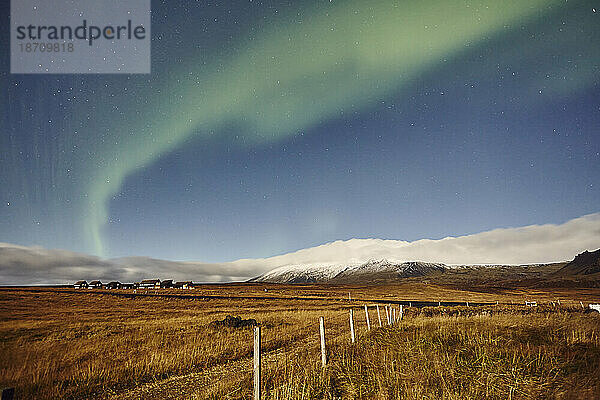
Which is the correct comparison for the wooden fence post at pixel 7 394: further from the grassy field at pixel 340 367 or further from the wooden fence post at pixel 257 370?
the grassy field at pixel 340 367

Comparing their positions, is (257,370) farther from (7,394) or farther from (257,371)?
(7,394)

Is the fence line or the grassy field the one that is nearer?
the fence line

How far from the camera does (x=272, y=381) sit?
33.4ft

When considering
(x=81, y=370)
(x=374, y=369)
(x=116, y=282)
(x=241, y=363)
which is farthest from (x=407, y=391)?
(x=116, y=282)

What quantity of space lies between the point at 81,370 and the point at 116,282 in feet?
584

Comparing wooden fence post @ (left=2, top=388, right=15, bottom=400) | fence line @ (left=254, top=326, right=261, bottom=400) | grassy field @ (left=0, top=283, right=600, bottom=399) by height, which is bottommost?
grassy field @ (left=0, top=283, right=600, bottom=399)

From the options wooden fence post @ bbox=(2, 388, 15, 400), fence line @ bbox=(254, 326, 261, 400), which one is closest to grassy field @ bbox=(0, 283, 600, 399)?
fence line @ bbox=(254, 326, 261, 400)

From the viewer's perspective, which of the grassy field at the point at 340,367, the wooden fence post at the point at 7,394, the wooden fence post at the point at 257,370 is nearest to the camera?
the wooden fence post at the point at 7,394

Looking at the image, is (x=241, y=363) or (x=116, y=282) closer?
(x=241, y=363)

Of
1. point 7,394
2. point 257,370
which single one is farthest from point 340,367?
point 7,394

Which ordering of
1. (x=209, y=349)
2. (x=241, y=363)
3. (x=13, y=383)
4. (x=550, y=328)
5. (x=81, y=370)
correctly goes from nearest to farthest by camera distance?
(x=13, y=383)
(x=81, y=370)
(x=241, y=363)
(x=550, y=328)
(x=209, y=349)

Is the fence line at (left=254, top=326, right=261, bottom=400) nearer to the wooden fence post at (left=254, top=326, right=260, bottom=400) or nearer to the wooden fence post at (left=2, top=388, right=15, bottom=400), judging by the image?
the wooden fence post at (left=254, top=326, right=260, bottom=400)

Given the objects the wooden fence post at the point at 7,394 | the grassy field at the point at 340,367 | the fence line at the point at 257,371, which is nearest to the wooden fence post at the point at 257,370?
the fence line at the point at 257,371

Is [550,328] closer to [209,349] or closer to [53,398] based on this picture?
[209,349]
